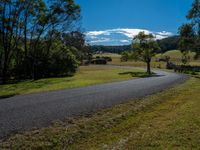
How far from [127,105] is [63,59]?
28.7 m

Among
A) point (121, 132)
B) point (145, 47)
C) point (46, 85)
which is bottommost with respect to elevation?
point (121, 132)

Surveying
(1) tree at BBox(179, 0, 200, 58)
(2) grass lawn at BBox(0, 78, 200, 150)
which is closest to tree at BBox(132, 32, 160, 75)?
(1) tree at BBox(179, 0, 200, 58)

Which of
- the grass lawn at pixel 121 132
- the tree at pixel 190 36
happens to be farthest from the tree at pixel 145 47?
the grass lawn at pixel 121 132

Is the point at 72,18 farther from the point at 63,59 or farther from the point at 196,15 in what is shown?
the point at 196,15

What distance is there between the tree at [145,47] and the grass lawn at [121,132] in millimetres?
40476

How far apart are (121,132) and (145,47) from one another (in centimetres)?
4432

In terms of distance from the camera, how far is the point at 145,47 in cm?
5081

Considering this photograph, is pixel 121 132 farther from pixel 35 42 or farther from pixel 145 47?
pixel 145 47

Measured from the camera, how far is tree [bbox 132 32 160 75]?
1996 inches

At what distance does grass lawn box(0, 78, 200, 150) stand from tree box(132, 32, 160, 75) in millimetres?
40476

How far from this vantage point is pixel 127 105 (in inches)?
480

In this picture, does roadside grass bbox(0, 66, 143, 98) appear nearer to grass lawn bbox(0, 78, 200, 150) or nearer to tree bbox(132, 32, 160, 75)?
grass lawn bbox(0, 78, 200, 150)

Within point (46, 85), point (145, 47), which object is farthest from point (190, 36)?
point (46, 85)

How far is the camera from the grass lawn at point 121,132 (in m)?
6.65
